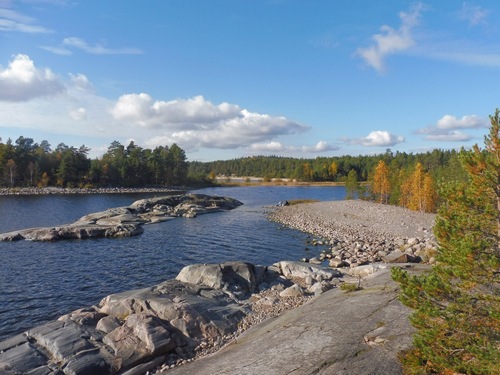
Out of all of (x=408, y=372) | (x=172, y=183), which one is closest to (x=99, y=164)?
(x=172, y=183)

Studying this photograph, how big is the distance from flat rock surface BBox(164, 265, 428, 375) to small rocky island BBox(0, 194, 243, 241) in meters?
35.9

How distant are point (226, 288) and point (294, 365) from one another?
12952mm

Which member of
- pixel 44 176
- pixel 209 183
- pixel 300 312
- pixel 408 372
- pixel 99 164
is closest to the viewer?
pixel 408 372

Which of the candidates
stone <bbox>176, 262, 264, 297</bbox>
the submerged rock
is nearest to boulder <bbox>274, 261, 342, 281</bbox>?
stone <bbox>176, 262, 264, 297</bbox>

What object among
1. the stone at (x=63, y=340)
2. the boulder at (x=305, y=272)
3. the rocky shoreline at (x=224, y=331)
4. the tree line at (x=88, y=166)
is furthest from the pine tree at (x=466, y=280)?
the tree line at (x=88, y=166)

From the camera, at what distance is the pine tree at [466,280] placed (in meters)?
8.71

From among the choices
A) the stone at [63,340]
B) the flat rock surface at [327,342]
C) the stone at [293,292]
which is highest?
the flat rock surface at [327,342]

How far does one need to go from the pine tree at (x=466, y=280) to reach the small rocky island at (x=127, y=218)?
44.7 m

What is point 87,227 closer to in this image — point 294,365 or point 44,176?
point 294,365

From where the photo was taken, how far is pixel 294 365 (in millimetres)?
11945

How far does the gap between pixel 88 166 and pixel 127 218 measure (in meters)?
83.7

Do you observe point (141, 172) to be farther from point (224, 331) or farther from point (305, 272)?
point (224, 331)

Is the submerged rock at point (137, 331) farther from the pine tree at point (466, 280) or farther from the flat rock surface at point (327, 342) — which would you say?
the pine tree at point (466, 280)

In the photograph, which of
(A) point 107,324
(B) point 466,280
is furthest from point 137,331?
(B) point 466,280
